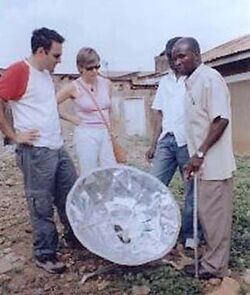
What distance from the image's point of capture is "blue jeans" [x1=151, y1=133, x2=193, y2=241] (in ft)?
14.4

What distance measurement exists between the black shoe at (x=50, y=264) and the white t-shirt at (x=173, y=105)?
124 cm

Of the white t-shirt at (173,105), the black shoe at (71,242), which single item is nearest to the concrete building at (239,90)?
the white t-shirt at (173,105)

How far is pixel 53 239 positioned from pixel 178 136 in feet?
3.93

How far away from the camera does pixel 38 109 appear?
397 centimetres

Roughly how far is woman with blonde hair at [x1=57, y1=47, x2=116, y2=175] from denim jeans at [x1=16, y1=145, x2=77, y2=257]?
0.20 m

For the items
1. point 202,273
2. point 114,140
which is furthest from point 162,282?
point 114,140

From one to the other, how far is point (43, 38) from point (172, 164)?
1.44m

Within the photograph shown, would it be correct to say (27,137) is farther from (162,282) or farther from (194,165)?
(162,282)

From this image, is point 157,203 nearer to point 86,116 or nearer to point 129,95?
point 86,116

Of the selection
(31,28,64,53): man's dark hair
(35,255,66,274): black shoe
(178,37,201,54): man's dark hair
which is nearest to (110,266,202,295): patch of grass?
(35,255,66,274): black shoe

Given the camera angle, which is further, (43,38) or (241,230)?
(241,230)

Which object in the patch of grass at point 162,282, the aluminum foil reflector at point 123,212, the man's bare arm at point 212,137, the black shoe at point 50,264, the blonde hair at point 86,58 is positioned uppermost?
the blonde hair at point 86,58

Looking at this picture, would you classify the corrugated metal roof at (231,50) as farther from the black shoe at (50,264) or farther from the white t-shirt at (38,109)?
the black shoe at (50,264)

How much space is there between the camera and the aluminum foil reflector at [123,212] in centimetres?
404
